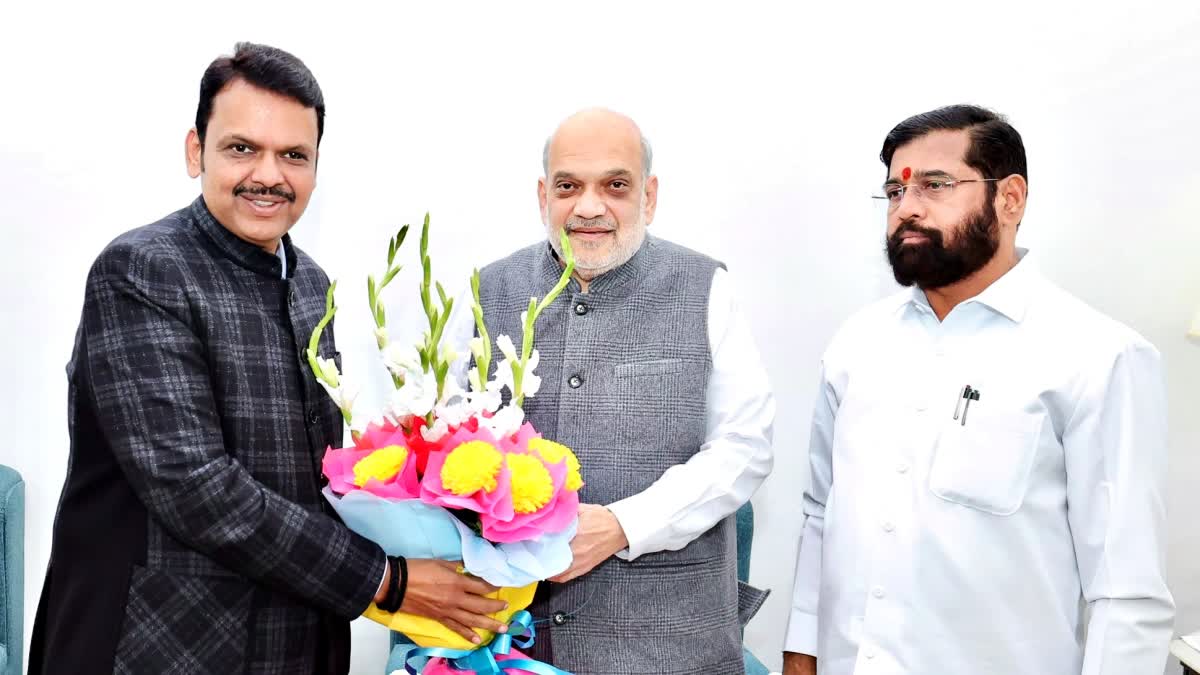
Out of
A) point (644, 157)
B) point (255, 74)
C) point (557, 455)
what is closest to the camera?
point (557, 455)

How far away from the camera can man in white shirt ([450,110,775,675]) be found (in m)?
1.86

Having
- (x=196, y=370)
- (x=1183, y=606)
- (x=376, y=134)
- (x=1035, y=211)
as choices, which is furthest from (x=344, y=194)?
(x=1183, y=606)

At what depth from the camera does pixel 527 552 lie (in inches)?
59.0

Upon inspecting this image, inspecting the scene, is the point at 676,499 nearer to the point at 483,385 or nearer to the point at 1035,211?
the point at 483,385

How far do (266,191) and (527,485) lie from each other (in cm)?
74

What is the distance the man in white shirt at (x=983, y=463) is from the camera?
1733 mm

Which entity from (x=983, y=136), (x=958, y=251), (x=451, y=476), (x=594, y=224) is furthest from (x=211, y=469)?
(x=983, y=136)

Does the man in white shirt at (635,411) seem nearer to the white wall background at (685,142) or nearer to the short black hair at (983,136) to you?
the short black hair at (983,136)

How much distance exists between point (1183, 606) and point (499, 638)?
2485 millimetres

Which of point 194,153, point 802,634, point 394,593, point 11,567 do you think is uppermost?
point 194,153

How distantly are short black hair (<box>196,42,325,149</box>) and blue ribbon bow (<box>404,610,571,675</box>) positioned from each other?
3.21ft

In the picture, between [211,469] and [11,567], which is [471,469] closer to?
[211,469]

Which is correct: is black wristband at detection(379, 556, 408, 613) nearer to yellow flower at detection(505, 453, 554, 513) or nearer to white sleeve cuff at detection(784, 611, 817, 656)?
yellow flower at detection(505, 453, 554, 513)

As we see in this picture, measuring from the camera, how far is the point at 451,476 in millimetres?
1382
